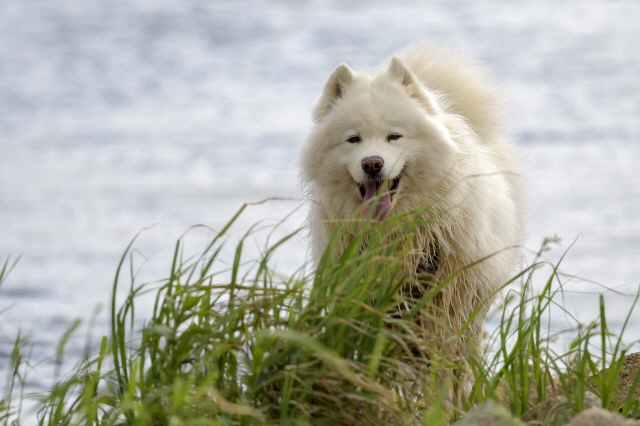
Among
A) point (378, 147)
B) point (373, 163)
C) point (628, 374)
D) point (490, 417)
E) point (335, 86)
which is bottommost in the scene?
point (490, 417)

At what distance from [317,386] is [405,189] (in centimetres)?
179

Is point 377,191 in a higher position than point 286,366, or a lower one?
higher

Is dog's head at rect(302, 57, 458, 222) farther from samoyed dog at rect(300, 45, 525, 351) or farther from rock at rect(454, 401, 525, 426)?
rock at rect(454, 401, 525, 426)

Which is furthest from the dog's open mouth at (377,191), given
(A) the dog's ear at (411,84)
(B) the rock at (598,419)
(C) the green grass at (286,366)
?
(B) the rock at (598,419)

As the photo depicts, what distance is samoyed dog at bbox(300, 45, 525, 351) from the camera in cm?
475

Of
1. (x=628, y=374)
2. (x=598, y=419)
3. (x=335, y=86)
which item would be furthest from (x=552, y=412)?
(x=335, y=86)

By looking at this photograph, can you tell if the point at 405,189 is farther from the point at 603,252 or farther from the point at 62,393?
the point at 603,252

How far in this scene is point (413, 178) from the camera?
4.81 metres

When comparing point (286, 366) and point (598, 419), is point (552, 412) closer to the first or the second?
point (598, 419)

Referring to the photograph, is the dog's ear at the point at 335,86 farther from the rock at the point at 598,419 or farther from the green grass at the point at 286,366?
the rock at the point at 598,419

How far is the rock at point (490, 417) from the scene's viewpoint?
9.30 feet

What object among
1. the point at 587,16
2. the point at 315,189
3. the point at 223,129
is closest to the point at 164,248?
the point at 223,129

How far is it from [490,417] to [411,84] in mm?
2374

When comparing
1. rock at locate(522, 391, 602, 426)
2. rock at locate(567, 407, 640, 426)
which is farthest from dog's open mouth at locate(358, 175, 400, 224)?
rock at locate(567, 407, 640, 426)
